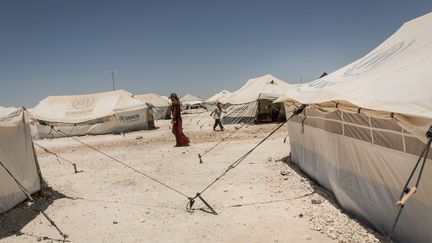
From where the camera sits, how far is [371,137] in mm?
5582

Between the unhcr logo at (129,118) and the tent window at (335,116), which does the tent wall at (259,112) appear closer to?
the unhcr logo at (129,118)

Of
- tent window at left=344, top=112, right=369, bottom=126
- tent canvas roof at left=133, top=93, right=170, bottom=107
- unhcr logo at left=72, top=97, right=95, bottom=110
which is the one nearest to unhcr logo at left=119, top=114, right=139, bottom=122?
unhcr logo at left=72, top=97, right=95, bottom=110

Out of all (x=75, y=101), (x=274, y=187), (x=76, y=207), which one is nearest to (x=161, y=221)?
(x=76, y=207)

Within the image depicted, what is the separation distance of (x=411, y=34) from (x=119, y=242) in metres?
6.19

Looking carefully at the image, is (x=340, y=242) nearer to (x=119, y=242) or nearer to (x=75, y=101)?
(x=119, y=242)

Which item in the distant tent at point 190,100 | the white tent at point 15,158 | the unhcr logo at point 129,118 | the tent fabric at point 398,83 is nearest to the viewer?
the tent fabric at point 398,83

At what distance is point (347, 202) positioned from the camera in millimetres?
6250

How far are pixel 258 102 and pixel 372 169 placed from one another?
63.2 ft

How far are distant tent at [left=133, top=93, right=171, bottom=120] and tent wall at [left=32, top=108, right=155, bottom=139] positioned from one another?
47.4 feet

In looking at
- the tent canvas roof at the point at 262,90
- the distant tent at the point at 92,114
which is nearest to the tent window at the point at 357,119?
the tent canvas roof at the point at 262,90

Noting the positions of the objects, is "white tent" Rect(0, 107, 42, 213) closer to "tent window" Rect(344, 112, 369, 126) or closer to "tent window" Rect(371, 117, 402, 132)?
"tent window" Rect(344, 112, 369, 126)

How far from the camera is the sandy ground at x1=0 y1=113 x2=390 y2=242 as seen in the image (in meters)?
5.77

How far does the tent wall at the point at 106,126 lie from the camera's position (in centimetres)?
2488

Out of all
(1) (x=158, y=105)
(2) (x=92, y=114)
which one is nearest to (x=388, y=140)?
(2) (x=92, y=114)
